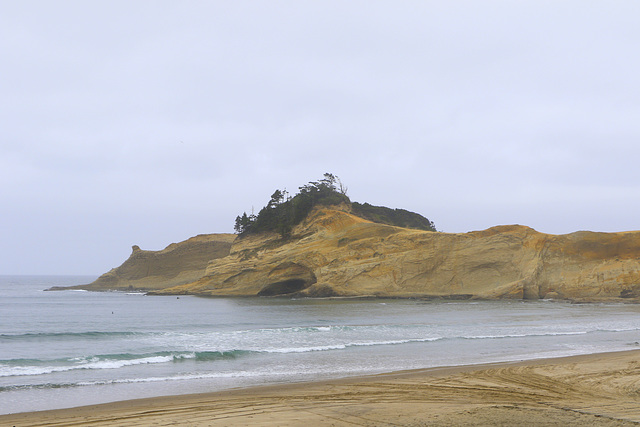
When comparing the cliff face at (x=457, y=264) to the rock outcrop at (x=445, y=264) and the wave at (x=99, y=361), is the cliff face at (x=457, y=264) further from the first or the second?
the wave at (x=99, y=361)

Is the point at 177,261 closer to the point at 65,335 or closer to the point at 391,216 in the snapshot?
the point at 391,216

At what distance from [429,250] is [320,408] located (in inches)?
1565

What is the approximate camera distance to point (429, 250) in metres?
47.8

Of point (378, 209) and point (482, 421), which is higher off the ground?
point (378, 209)

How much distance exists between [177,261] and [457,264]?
51.5m

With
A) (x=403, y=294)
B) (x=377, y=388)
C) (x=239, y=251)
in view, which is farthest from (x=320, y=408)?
(x=239, y=251)

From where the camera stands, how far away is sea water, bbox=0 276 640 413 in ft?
42.7

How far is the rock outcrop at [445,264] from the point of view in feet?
147

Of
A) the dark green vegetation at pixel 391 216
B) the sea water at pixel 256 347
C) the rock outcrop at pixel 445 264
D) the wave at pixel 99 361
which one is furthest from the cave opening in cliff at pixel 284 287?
the wave at pixel 99 361

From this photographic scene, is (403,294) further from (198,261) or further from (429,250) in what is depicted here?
(198,261)

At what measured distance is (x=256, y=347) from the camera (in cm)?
1970

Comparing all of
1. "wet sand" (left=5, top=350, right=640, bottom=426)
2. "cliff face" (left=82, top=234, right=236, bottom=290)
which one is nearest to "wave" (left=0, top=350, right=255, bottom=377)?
"wet sand" (left=5, top=350, right=640, bottom=426)

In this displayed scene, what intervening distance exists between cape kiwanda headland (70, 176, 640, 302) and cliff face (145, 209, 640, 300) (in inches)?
3.3

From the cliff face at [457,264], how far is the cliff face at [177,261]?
1296 inches
